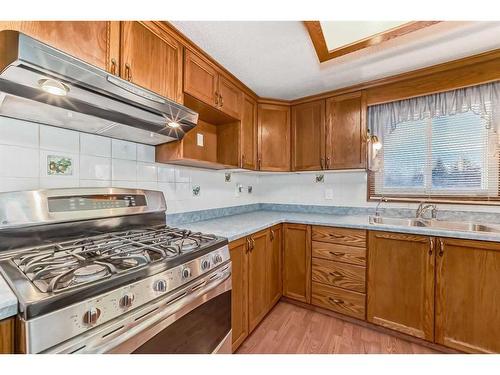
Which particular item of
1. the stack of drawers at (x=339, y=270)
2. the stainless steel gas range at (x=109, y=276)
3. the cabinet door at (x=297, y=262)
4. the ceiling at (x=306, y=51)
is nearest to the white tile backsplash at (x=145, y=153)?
the stainless steel gas range at (x=109, y=276)

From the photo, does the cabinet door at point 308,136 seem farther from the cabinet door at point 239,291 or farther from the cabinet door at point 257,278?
the cabinet door at point 239,291

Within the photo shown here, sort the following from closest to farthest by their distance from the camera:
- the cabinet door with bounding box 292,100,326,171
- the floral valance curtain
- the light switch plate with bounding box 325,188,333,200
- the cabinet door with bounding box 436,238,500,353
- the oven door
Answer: the oven door
the cabinet door with bounding box 436,238,500,353
the floral valance curtain
the cabinet door with bounding box 292,100,326,171
the light switch plate with bounding box 325,188,333,200

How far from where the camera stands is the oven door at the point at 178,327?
67 cm

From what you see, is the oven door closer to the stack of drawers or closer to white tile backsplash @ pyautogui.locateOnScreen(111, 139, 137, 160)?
white tile backsplash @ pyautogui.locateOnScreen(111, 139, 137, 160)

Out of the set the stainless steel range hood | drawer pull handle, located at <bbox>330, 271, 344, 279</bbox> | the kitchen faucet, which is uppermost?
the stainless steel range hood

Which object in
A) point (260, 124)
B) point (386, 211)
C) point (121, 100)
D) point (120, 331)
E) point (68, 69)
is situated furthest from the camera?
point (260, 124)

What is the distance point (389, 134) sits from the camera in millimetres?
2207

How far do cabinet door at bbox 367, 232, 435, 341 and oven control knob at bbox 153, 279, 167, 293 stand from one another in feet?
5.28

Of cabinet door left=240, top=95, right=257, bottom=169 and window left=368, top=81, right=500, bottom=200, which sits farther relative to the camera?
cabinet door left=240, top=95, right=257, bottom=169

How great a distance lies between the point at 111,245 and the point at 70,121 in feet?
2.17

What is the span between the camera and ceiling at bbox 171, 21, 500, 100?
134 centimetres

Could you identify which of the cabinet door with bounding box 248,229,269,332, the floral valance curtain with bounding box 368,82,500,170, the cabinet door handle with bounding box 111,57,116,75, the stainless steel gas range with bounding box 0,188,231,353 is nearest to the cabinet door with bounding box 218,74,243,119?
the cabinet door handle with bounding box 111,57,116,75
